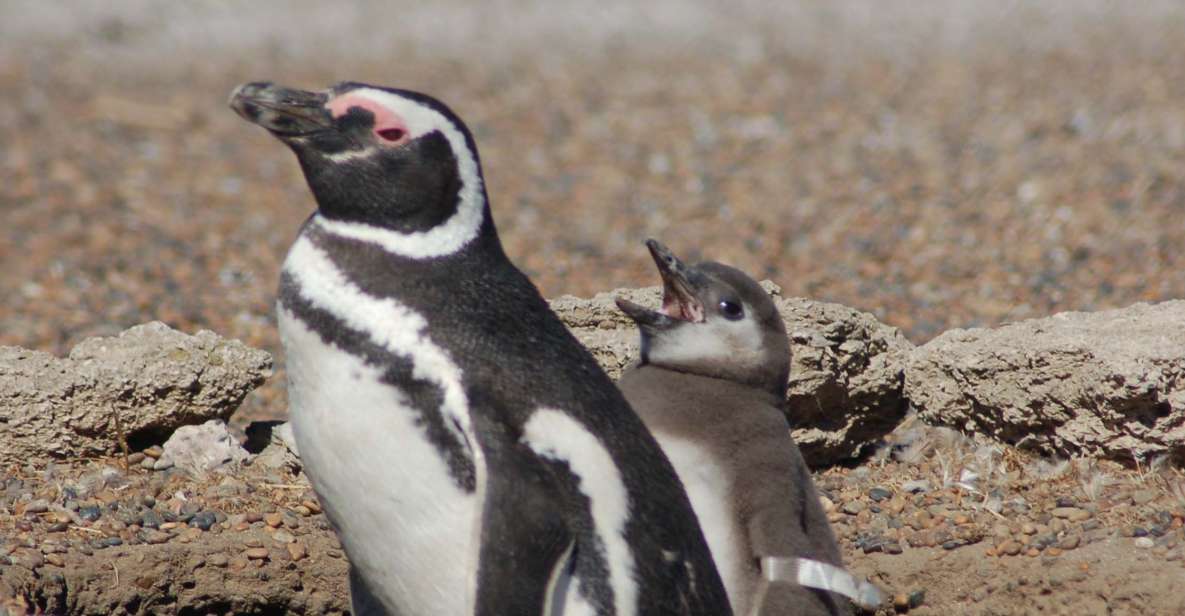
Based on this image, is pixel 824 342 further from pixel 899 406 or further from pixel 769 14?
pixel 769 14

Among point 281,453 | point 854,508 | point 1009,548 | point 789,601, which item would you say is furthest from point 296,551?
point 1009,548

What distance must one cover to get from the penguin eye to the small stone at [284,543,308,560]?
1.64 meters

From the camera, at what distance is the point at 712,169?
11625 mm

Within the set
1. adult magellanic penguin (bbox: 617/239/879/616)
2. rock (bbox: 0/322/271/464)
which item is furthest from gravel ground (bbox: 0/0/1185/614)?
adult magellanic penguin (bbox: 617/239/879/616)

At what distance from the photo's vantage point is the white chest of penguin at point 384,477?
3334mm

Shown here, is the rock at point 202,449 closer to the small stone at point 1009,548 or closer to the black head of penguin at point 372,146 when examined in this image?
the black head of penguin at point 372,146

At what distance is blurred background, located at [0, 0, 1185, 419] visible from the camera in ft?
27.8

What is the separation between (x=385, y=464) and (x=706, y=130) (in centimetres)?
968

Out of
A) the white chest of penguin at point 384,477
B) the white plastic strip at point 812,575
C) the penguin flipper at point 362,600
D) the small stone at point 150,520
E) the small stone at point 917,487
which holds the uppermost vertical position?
the small stone at point 917,487

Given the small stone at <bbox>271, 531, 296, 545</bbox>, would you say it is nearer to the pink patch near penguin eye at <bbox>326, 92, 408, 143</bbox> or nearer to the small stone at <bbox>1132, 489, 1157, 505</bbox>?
the pink patch near penguin eye at <bbox>326, 92, 408, 143</bbox>

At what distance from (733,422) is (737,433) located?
1.7 inches

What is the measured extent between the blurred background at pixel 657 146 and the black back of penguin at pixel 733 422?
2.16 m

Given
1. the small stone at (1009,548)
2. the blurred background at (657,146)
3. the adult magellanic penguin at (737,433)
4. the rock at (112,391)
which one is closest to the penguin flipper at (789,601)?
the adult magellanic penguin at (737,433)

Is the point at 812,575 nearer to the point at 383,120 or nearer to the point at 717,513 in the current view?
the point at 717,513
